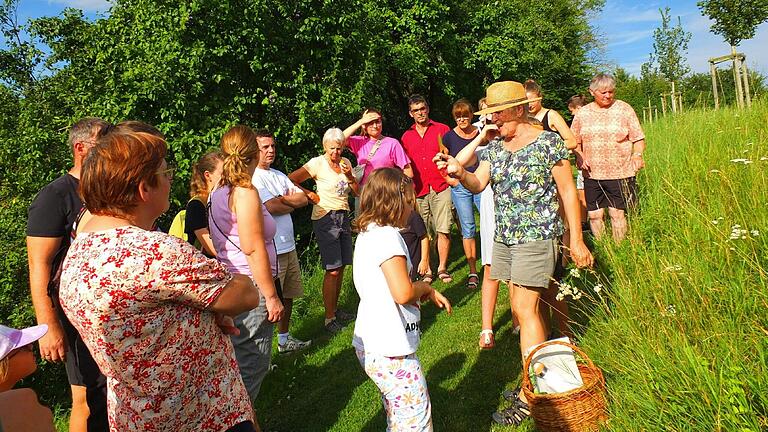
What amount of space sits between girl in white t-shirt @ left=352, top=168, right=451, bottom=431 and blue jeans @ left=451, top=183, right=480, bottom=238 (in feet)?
12.8

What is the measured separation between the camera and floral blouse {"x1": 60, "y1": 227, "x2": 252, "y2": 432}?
5.69 ft

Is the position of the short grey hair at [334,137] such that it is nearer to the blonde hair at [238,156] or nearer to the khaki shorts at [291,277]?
the khaki shorts at [291,277]

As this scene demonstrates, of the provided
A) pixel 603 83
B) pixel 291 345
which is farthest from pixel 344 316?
pixel 603 83

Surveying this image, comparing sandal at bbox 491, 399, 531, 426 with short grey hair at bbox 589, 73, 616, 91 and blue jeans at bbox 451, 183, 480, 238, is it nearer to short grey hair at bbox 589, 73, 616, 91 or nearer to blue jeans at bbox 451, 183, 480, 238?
blue jeans at bbox 451, 183, 480, 238

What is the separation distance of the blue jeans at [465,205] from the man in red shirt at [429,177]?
0.52ft

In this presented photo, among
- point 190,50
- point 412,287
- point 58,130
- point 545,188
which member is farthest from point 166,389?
point 58,130

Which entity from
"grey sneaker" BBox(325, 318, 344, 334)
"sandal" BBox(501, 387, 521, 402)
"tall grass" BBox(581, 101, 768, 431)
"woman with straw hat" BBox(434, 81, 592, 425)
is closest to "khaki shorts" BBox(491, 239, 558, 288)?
"woman with straw hat" BBox(434, 81, 592, 425)

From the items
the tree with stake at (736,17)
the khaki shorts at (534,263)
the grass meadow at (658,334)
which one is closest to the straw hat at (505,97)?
the khaki shorts at (534,263)

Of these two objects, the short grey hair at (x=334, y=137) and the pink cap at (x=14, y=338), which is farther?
the short grey hair at (x=334, y=137)

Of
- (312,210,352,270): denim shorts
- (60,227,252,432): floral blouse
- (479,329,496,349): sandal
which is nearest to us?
(60,227,252,432): floral blouse

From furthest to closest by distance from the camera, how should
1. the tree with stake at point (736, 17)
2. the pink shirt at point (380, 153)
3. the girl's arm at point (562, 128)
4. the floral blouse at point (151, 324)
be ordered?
the tree with stake at point (736, 17)
the pink shirt at point (380, 153)
the girl's arm at point (562, 128)
the floral blouse at point (151, 324)

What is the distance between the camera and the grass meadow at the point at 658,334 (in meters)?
2.40

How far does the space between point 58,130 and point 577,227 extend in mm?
8476

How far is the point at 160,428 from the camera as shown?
1.96 meters
